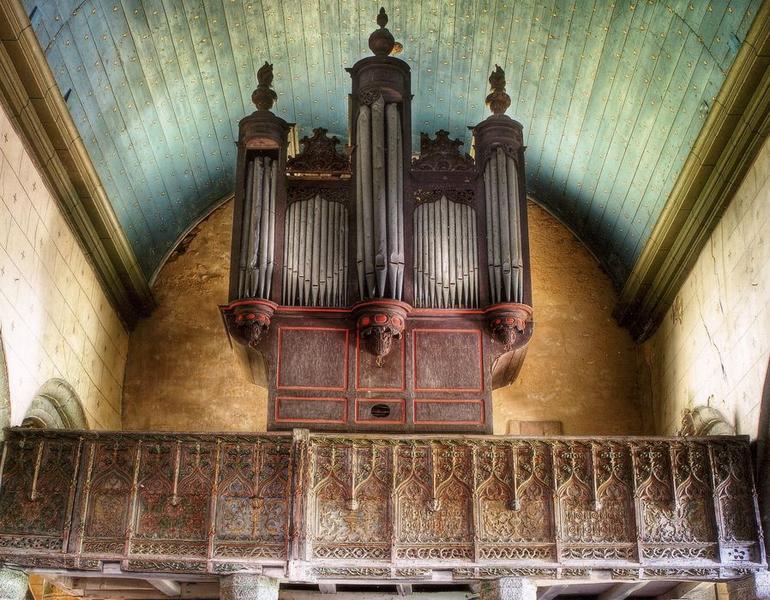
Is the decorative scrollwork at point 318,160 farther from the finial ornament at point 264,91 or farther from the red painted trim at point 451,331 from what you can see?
the red painted trim at point 451,331

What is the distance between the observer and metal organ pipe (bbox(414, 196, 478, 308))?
13312 millimetres

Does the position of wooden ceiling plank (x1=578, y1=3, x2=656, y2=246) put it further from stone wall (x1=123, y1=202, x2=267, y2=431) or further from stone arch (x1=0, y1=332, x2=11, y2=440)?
stone arch (x1=0, y1=332, x2=11, y2=440)

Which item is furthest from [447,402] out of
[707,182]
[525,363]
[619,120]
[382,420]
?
[619,120]

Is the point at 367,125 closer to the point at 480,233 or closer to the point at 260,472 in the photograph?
the point at 480,233

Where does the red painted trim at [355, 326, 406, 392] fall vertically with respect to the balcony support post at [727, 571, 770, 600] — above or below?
above

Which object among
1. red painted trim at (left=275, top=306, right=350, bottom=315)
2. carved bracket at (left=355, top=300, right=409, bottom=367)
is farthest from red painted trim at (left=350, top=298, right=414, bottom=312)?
red painted trim at (left=275, top=306, right=350, bottom=315)

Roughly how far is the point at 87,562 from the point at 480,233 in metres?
6.14

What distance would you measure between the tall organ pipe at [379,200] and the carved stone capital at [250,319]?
121 centimetres

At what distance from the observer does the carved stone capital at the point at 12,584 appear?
1149 cm

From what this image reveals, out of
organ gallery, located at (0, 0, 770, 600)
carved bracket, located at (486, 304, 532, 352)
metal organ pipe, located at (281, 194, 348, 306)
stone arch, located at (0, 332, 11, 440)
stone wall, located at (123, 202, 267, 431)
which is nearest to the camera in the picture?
stone arch, located at (0, 332, 11, 440)

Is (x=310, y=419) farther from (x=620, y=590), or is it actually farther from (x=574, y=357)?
(x=574, y=357)

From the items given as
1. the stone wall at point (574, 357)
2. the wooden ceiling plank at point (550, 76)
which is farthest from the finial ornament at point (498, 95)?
the stone wall at point (574, 357)

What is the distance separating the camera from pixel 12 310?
1146 cm

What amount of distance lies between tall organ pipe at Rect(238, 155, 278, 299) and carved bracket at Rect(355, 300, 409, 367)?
1235 millimetres
